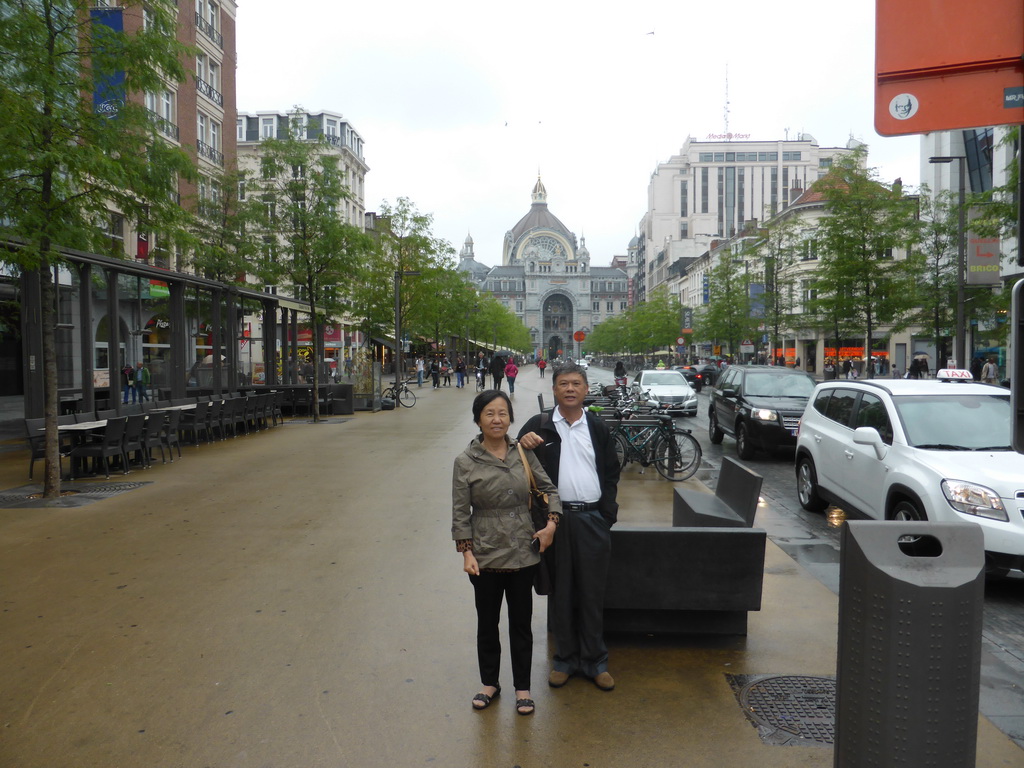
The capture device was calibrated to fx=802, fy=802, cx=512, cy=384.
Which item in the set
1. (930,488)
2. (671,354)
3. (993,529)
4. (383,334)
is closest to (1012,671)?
(993,529)

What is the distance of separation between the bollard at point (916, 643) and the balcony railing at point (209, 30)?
3606cm

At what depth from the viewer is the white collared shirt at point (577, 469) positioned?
4.16 meters

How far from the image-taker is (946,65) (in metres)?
2.50

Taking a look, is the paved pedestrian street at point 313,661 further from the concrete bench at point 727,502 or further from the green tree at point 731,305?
the green tree at point 731,305

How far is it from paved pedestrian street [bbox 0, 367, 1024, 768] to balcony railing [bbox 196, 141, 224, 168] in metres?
28.3

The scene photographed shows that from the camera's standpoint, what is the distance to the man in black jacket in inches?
164

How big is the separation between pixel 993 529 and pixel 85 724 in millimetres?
5804

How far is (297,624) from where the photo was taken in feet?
17.2

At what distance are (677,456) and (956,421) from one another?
4.81 m

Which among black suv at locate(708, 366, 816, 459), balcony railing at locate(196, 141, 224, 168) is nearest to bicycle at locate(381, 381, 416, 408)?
balcony railing at locate(196, 141, 224, 168)

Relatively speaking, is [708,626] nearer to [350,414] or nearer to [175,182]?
[175,182]

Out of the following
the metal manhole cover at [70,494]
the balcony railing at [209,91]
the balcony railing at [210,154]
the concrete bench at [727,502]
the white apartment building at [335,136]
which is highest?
the white apartment building at [335,136]

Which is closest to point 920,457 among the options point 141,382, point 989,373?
point 141,382

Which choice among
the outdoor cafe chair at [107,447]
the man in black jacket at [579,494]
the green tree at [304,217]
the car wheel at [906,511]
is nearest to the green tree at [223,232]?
the green tree at [304,217]
